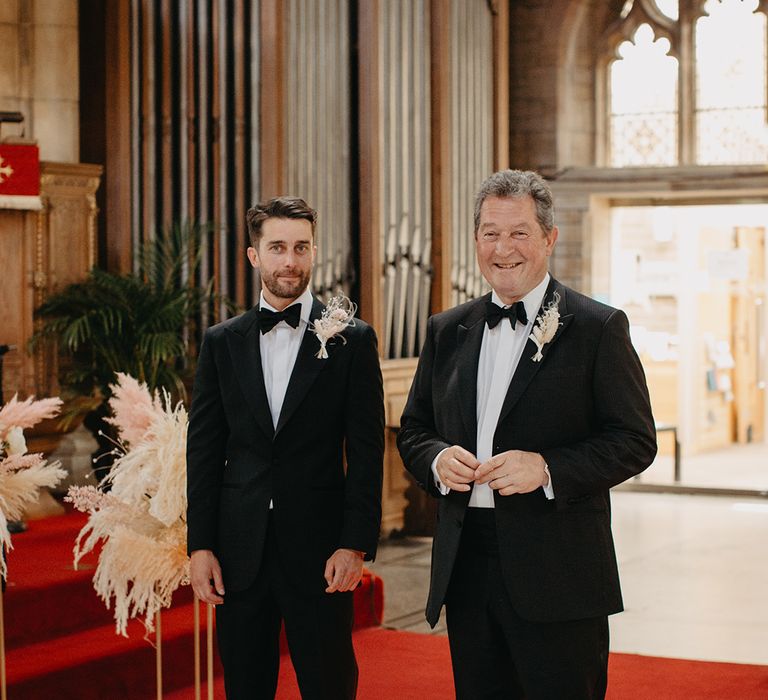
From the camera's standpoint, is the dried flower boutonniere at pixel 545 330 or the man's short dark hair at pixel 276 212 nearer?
the dried flower boutonniere at pixel 545 330

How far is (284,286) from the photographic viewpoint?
9.57ft

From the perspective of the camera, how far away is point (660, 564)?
716 cm

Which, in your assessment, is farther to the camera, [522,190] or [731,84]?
[731,84]

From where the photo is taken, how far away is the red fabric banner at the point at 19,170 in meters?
5.86

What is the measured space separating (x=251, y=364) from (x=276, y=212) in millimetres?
358

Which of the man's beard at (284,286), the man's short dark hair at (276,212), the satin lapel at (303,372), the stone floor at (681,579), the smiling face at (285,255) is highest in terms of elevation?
the man's short dark hair at (276,212)

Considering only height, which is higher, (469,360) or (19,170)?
(19,170)

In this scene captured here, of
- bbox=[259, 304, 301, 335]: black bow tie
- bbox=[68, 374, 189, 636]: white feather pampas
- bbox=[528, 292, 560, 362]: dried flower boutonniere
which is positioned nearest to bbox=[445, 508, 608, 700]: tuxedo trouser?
bbox=[528, 292, 560, 362]: dried flower boutonniere

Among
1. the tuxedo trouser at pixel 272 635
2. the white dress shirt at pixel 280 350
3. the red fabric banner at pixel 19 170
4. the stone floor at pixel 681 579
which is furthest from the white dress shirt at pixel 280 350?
the red fabric banner at pixel 19 170

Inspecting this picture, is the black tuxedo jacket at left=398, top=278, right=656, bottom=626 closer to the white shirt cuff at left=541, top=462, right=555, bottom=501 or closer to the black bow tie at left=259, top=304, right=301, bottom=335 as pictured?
the white shirt cuff at left=541, top=462, right=555, bottom=501

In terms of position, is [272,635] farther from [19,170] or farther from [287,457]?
[19,170]

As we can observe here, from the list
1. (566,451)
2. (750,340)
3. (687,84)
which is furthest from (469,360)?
(750,340)

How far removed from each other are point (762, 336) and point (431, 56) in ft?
15.1

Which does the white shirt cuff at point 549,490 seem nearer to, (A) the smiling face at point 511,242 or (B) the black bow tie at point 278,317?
(A) the smiling face at point 511,242
